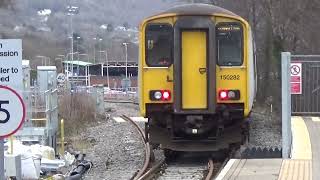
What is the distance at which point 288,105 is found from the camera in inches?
471

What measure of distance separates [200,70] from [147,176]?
2.69 meters

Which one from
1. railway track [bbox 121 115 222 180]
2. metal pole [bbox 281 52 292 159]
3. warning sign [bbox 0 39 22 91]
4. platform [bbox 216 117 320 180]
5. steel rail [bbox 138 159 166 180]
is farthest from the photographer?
railway track [bbox 121 115 222 180]

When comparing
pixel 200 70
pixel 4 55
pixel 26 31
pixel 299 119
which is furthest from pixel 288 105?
pixel 26 31

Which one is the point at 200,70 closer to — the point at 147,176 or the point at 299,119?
the point at 147,176

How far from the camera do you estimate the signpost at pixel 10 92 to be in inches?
239

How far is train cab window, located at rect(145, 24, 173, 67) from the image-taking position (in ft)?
46.3

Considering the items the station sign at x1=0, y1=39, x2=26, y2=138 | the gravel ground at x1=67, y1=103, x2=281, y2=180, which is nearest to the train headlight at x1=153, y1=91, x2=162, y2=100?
the gravel ground at x1=67, y1=103, x2=281, y2=180

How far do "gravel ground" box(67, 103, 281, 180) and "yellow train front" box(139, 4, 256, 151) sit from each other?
4.43ft

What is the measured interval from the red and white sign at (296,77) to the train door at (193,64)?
307cm

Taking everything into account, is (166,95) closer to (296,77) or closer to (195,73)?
(195,73)

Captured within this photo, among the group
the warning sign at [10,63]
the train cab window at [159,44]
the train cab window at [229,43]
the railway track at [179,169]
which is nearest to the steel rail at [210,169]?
the railway track at [179,169]

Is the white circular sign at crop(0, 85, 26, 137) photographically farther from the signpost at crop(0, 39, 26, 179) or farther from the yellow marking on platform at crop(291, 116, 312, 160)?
the yellow marking on platform at crop(291, 116, 312, 160)

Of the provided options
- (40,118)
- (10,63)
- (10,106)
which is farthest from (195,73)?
(10,106)

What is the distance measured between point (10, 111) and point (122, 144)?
1241cm
